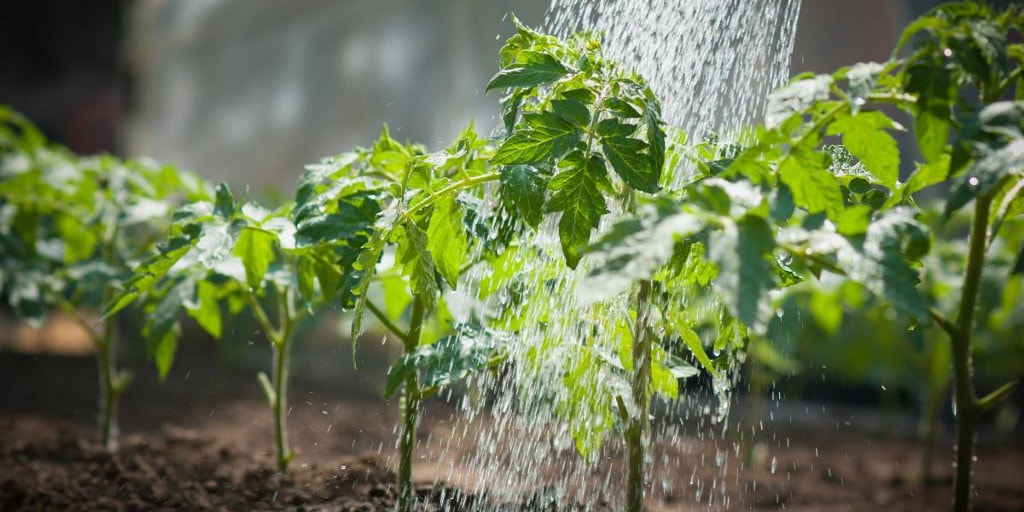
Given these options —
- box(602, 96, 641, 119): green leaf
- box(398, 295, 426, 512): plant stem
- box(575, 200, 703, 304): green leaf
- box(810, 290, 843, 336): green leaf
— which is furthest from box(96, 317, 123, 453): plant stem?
box(810, 290, 843, 336): green leaf

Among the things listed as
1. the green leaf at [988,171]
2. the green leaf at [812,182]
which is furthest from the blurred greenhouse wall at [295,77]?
the green leaf at [988,171]

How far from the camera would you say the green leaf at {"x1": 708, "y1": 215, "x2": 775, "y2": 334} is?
0.64m

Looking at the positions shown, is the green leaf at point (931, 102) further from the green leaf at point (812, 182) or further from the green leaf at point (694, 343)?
the green leaf at point (694, 343)

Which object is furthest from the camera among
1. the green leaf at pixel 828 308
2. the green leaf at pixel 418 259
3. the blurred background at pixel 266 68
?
the blurred background at pixel 266 68

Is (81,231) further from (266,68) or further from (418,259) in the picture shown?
(266,68)

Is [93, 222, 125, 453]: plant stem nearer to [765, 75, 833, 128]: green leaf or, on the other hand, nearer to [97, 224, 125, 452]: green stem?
[97, 224, 125, 452]: green stem

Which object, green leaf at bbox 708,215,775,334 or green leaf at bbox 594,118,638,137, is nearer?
green leaf at bbox 708,215,775,334

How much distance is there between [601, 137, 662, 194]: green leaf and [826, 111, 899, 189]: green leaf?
212 mm

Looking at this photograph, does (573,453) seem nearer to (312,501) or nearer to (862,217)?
(312,501)

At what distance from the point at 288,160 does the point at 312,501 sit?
11.3ft

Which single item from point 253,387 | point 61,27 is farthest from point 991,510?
point 61,27

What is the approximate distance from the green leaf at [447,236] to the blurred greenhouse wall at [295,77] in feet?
7.29

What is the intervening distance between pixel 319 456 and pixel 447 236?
0.98 meters

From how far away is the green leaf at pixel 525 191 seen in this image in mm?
903
